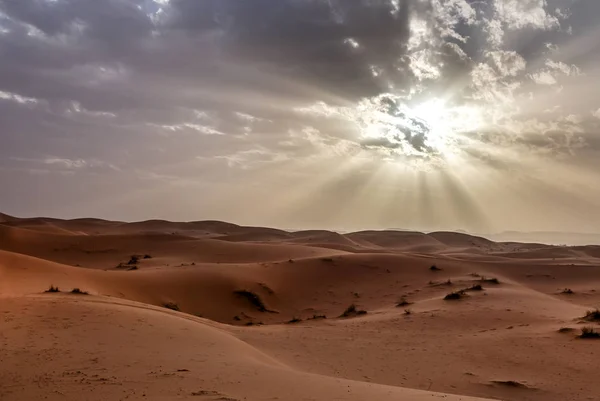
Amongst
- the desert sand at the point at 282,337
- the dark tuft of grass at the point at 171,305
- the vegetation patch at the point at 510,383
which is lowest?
the dark tuft of grass at the point at 171,305

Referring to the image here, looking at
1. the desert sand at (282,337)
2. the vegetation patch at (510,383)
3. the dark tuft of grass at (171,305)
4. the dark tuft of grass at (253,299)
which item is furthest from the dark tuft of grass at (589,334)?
the dark tuft of grass at (171,305)

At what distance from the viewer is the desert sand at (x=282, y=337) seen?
741 cm

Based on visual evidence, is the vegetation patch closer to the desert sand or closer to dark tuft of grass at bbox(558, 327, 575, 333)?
the desert sand

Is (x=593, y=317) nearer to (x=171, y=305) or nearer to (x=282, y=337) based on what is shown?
(x=282, y=337)

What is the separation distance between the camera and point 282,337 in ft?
41.3

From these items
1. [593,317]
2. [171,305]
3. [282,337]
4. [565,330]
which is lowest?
[171,305]

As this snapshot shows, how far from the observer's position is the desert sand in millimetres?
7410

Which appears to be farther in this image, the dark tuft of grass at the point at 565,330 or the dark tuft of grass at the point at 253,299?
the dark tuft of grass at the point at 253,299

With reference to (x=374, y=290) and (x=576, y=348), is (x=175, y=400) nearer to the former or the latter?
(x=576, y=348)

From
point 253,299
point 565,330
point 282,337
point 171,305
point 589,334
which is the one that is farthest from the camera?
point 253,299

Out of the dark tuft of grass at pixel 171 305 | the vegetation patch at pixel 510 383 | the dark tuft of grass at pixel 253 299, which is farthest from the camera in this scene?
the dark tuft of grass at pixel 253 299

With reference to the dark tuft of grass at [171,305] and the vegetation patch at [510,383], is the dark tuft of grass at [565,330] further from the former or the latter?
the dark tuft of grass at [171,305]

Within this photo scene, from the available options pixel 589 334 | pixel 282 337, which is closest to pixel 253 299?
pixel 282 337

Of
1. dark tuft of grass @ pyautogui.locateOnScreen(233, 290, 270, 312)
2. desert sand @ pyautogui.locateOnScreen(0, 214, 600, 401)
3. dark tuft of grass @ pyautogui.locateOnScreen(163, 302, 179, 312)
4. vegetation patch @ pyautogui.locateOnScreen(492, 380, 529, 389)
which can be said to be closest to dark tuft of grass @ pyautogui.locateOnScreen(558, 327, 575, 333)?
desert sand @ pyautogui.locateOnScreen(0, 214, 600, 401)
